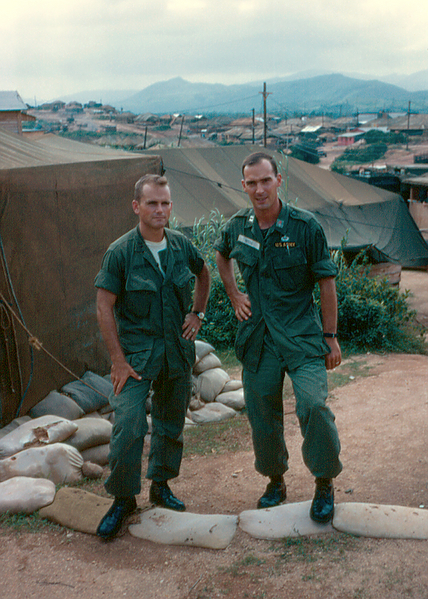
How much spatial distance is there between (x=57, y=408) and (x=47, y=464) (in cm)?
97

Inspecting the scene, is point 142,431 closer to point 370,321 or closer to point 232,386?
point 232,386

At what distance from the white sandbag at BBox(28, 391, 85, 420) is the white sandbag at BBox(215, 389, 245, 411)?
4.57 ft

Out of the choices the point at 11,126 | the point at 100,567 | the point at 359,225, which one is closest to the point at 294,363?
the point at 100,567

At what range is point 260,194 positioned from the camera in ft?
9.57

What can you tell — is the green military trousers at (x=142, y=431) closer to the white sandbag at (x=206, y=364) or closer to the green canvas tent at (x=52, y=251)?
the green canvas tent at (x=52, y=251)

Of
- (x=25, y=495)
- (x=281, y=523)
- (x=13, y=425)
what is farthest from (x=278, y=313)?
(x=13, y=425)

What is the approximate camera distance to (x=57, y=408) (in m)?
4.58

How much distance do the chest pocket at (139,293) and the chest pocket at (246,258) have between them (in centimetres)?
45

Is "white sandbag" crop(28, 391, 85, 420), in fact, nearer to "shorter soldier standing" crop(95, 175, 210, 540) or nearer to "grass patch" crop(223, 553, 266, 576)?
"shorter soldier standing" crop(95, 175, 210, 540)

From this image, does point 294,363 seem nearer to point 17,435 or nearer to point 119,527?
point 119,527

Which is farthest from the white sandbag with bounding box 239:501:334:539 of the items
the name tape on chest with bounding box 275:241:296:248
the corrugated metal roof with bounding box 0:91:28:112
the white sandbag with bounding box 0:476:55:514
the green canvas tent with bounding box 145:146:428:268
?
the corrugated metal roof with bounding box 0:91:28:112

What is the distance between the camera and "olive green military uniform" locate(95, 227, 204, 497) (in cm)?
280

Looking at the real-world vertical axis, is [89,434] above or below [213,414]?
above

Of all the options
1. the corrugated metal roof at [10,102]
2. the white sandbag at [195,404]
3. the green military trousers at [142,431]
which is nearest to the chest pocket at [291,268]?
the green military trousers at [142,431]
